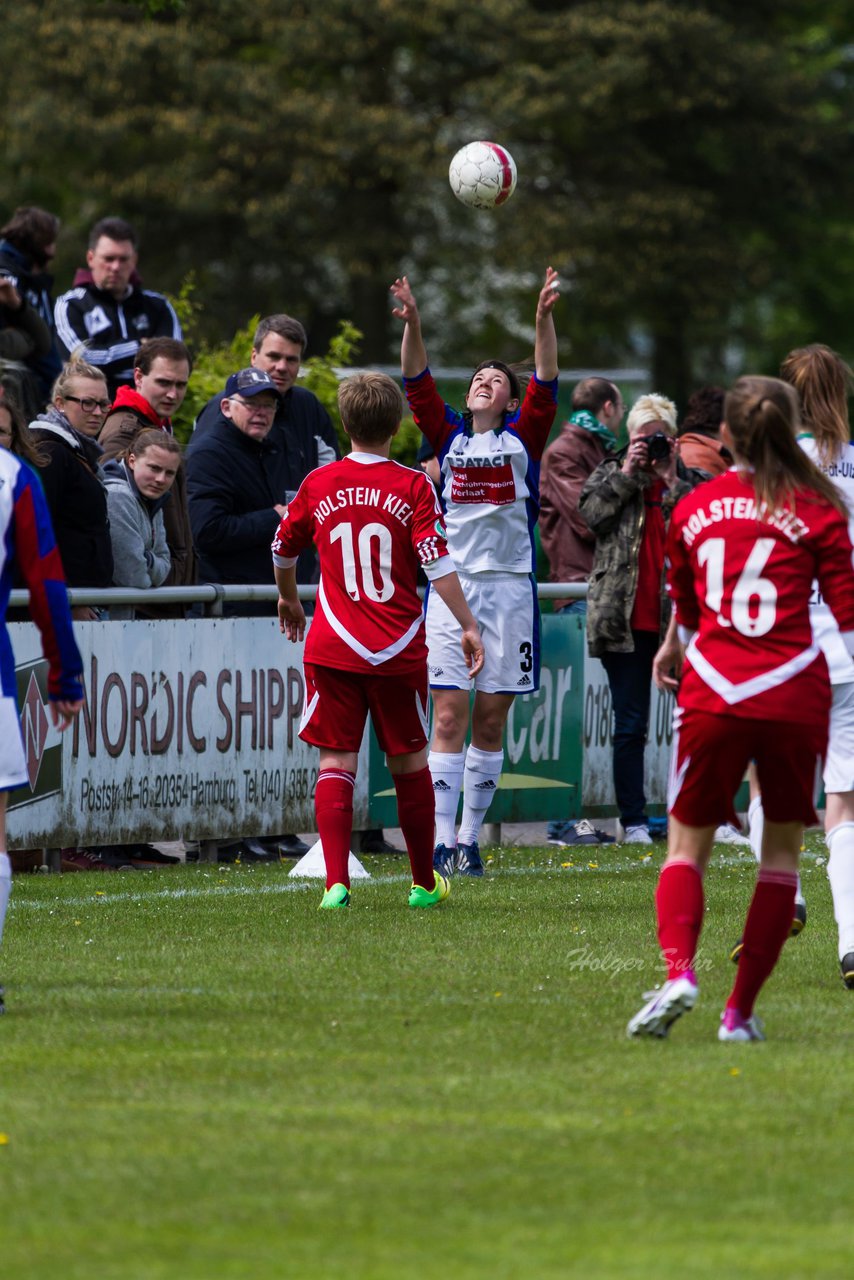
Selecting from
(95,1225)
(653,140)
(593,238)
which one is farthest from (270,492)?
(653,140)

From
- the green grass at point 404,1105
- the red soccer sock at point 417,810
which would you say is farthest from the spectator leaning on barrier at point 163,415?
the green grass at point 404,1105

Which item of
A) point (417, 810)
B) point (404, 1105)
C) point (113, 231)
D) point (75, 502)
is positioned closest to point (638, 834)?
point (417, 810)

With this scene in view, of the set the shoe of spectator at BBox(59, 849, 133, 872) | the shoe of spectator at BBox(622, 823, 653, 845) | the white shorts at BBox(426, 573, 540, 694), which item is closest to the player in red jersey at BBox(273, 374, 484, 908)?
the white shorts at BBox(426, 573, 540, 694)

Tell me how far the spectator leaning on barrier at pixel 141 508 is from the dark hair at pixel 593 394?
3.18 meters

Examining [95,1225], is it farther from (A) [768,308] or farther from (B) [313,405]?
(A) [768,308]

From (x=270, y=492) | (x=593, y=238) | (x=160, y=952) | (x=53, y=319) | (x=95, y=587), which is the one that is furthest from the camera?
(x=593, y=238)

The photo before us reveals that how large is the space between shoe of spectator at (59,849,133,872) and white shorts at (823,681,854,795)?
4.66 meters

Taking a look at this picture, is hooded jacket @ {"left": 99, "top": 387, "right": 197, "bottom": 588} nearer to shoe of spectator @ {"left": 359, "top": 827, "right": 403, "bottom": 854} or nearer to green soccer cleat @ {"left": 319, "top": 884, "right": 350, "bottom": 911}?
shoe of spectator @ {"left": 359, "top": 827, "right": 403, "bottom": 854}

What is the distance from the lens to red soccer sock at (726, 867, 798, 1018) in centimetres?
664

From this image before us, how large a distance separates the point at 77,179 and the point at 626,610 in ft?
84.8

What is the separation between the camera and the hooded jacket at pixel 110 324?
1401cm

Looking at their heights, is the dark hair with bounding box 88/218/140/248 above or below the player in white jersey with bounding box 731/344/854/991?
above

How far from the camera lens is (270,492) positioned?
41.3 ft

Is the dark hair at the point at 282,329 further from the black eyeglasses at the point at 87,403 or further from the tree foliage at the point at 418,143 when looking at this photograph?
the tree foliage at the point at 418,143
